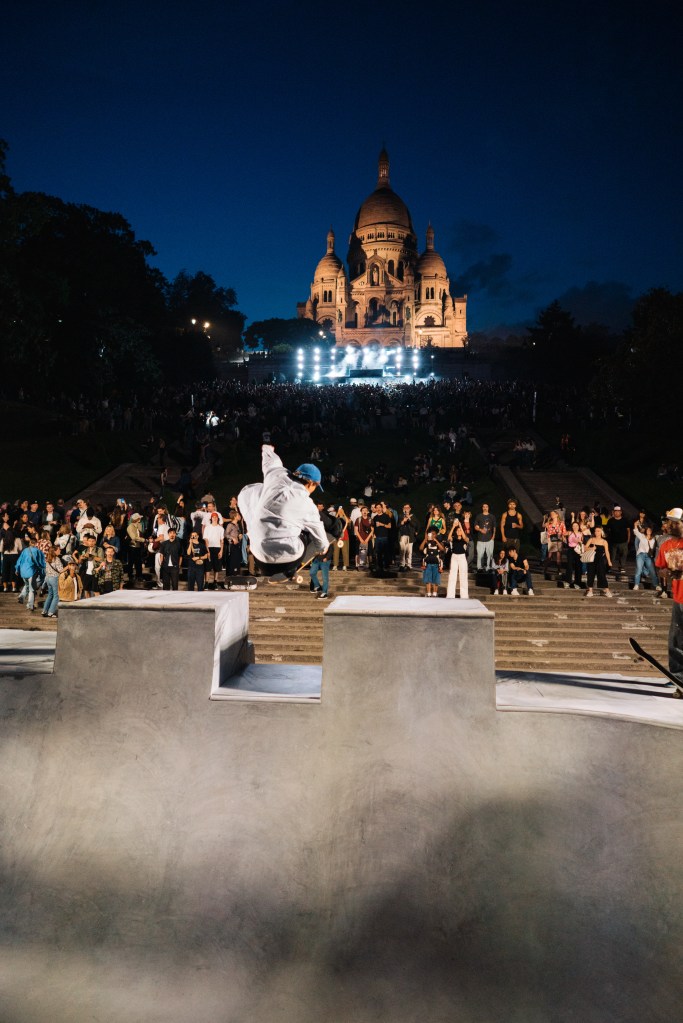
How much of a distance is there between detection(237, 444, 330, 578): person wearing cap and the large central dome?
489 feet

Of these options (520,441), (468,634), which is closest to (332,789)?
(468,634)

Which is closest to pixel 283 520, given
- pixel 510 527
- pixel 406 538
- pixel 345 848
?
pixel 345 848

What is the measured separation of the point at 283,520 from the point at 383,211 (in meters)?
151

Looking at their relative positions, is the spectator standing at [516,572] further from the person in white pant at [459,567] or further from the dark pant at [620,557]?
the dark pant at [620,557]

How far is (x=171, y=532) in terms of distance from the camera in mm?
12938

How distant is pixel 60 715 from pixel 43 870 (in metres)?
0.87

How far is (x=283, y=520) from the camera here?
5.37 meters

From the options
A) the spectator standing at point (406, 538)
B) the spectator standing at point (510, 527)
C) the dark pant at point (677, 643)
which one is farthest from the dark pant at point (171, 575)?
the dark pant at point (677, 643)

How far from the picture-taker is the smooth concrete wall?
3.68 m

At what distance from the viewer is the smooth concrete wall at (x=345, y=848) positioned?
368 cm

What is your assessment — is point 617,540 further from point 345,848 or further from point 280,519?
point 345,848

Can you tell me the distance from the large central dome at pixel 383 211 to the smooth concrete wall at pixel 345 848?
Result: 150505 mm

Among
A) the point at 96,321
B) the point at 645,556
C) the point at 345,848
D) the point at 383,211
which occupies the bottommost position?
the point at 345,848

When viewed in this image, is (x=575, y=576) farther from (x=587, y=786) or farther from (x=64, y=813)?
(x=64, y=813)
